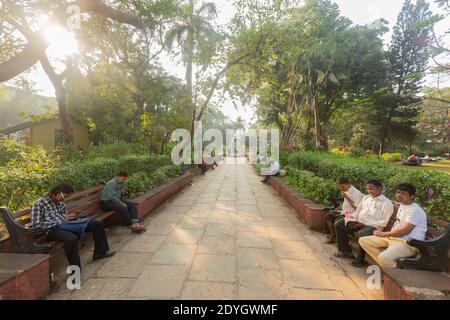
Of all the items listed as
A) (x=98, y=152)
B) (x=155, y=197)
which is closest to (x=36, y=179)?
(x=155, y=197)

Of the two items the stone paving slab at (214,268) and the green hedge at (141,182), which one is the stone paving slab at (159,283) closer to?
the stone paving slab at (214,268)

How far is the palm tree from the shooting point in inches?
660

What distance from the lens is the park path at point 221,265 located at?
9.99 feet

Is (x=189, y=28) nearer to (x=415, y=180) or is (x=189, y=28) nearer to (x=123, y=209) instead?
(x=123, y=209)

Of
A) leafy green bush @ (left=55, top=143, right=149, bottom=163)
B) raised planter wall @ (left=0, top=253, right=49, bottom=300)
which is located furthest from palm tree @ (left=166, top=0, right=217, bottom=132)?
raised planter wall @ (left=0, top=253, right=49, bottom=300)

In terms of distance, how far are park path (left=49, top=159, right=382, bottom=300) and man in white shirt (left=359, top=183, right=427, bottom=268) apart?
0.45 meters

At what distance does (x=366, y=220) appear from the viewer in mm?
3992

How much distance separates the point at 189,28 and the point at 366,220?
672 inches

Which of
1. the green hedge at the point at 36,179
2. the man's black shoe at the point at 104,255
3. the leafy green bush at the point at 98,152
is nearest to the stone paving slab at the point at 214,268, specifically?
the man's black shoe at the point at 104,255

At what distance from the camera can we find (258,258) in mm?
4000

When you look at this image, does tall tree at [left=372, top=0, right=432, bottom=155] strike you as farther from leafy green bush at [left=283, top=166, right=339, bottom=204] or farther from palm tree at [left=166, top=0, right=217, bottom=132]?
leafy green bush at [left=283, top=166, right=339, bottom=204]

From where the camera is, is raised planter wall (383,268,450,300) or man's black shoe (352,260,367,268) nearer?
raised planter wall (383,268,450,300)
